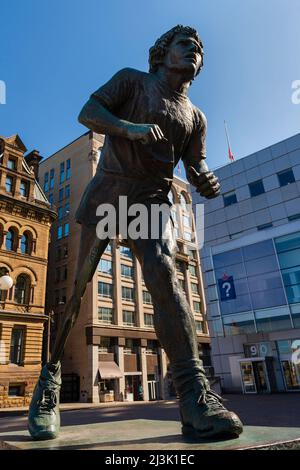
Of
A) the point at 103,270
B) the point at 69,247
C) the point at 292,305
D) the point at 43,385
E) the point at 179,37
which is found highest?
the point at 69,247

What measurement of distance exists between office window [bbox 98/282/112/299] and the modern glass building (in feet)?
50.0

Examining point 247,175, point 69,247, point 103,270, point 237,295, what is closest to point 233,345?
point 237,295

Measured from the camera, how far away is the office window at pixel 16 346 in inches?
1098

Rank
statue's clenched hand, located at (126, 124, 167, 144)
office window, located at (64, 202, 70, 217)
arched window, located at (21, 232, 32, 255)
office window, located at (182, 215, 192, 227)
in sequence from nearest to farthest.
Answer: statue's clenched hand, located at (126, 124, 167, 144)
arched window, located at (21, 232, 32, 255)
office window, located at (64, 202, 70, 217)
office window, located at (182, 215, 192, 227)

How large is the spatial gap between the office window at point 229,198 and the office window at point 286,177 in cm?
375

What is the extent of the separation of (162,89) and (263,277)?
2297cm

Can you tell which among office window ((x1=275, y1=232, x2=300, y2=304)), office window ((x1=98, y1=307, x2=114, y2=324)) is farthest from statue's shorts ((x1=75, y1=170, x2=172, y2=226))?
office window ((x1=98, y1=307, x2=114, y2=324))

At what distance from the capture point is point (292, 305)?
22.7 m

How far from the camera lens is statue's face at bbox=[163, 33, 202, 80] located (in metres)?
2.81

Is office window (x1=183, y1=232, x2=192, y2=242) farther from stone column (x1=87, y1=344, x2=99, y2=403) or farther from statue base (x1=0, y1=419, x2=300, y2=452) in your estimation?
statue base (x1=0, y1=419, x2=300, y2=452)

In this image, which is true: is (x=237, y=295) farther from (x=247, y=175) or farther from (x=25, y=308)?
(x=25, y=308)

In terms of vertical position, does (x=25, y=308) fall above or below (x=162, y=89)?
above
